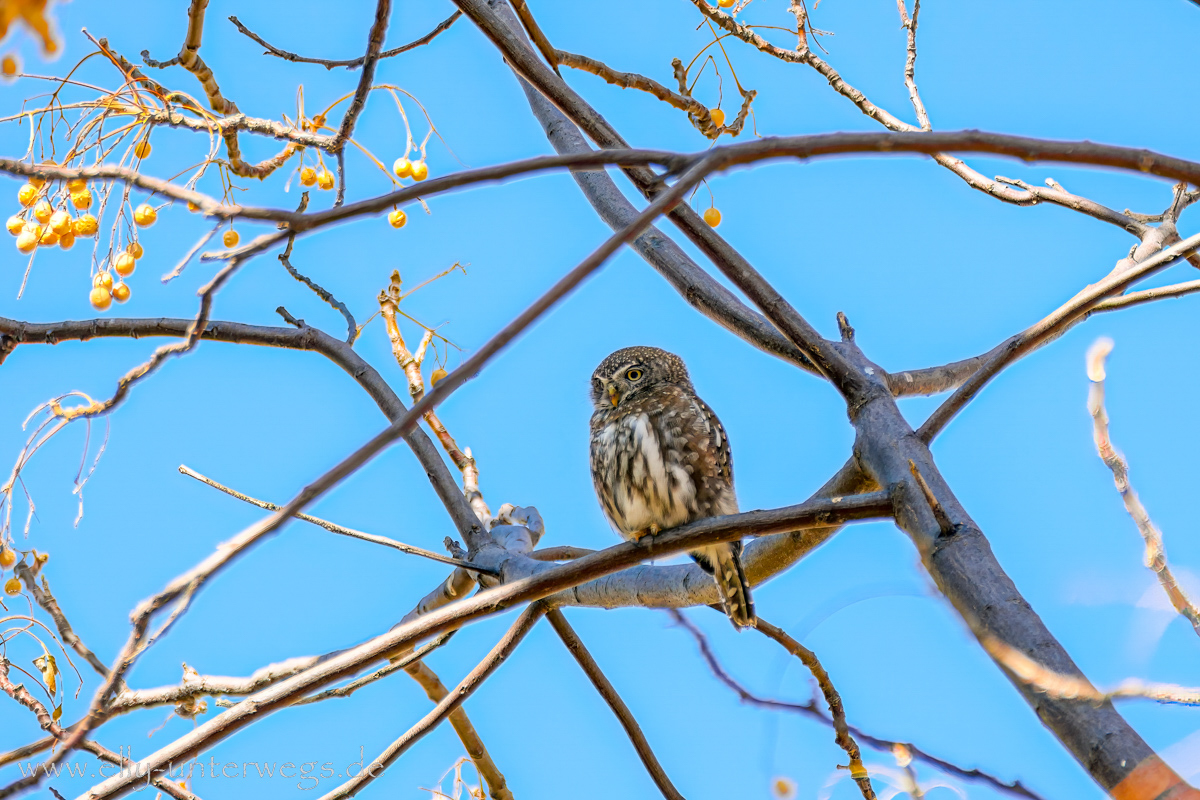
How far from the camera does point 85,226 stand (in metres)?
3.43

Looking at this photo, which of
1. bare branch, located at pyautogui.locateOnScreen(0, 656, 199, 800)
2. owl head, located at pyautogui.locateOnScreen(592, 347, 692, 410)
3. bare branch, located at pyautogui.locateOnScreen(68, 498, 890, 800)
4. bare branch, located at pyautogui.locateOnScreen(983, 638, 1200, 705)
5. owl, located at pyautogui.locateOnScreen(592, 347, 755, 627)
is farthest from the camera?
owl head, located at pyautogui.locateOnScreen(592, 347, 692, 410)

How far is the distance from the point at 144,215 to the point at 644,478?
6.94ft

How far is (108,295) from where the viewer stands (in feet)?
11.5

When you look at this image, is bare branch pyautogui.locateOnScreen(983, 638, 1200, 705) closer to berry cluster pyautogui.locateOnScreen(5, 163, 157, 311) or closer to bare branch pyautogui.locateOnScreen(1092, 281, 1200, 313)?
bare branch pyautogui.locateOnScreen(1092, 281, 1200, 313)

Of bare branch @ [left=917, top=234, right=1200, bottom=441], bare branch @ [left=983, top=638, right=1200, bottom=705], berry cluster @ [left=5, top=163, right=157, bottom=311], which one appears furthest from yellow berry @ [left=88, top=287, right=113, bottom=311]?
bare branch @ [left=983, top=638, right=1200, bottom=705]

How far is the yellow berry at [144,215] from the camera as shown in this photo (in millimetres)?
3674

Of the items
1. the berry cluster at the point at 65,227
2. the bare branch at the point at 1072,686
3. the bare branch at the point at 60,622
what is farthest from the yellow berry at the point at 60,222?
the bare branch at the point at 1072,686

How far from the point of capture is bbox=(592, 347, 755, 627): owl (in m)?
3.84

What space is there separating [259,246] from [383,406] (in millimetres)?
2617

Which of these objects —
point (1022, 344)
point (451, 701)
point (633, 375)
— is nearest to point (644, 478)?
point (633, 375)

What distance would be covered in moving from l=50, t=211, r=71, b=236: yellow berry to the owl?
225 cm

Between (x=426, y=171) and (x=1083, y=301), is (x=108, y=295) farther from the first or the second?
(x=1083, y=301)

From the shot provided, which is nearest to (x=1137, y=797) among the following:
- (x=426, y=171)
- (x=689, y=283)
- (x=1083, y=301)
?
(x=1083, y=301)

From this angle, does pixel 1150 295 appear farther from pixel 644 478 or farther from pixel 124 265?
pixel 124 265
